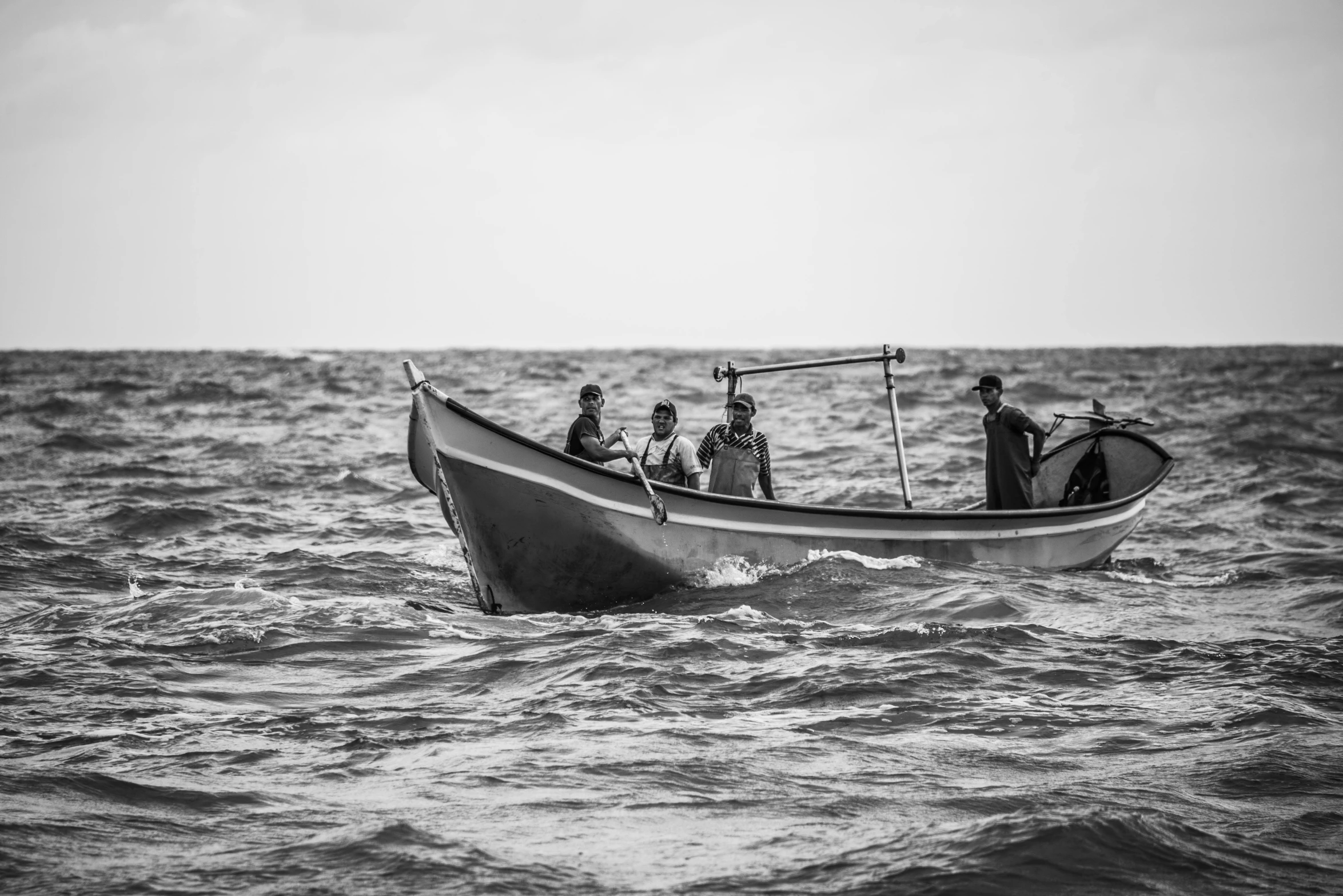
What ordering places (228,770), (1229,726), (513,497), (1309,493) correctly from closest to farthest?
(228,770) < (1229,726) < (513,497) < (1309,493)

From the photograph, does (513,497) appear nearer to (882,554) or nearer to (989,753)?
(882,554)

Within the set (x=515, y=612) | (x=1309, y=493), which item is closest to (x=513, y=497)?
(x=515, y=612)

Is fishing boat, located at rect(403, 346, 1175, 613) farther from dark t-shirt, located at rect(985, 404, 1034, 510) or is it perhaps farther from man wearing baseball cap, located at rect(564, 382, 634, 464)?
dark t-shirt, located at rect(985, 404, 1034, 510)

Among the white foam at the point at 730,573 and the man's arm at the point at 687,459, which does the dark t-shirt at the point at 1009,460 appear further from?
the man's arm at the point at 687,459

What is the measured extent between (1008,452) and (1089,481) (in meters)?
2.78

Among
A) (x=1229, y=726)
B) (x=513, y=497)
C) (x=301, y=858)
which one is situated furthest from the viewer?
(x=513, y=497)

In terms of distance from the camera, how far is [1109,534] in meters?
13.7

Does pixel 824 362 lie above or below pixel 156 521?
above

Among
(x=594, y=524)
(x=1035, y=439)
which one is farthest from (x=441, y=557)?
(x=1035, y=439)

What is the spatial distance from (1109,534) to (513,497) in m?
6.89

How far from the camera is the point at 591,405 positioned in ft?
35.9

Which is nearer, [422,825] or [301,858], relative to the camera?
[301,858]

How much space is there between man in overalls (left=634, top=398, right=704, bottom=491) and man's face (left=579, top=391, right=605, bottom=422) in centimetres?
50

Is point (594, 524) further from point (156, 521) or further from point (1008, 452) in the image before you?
point (156, 521)
